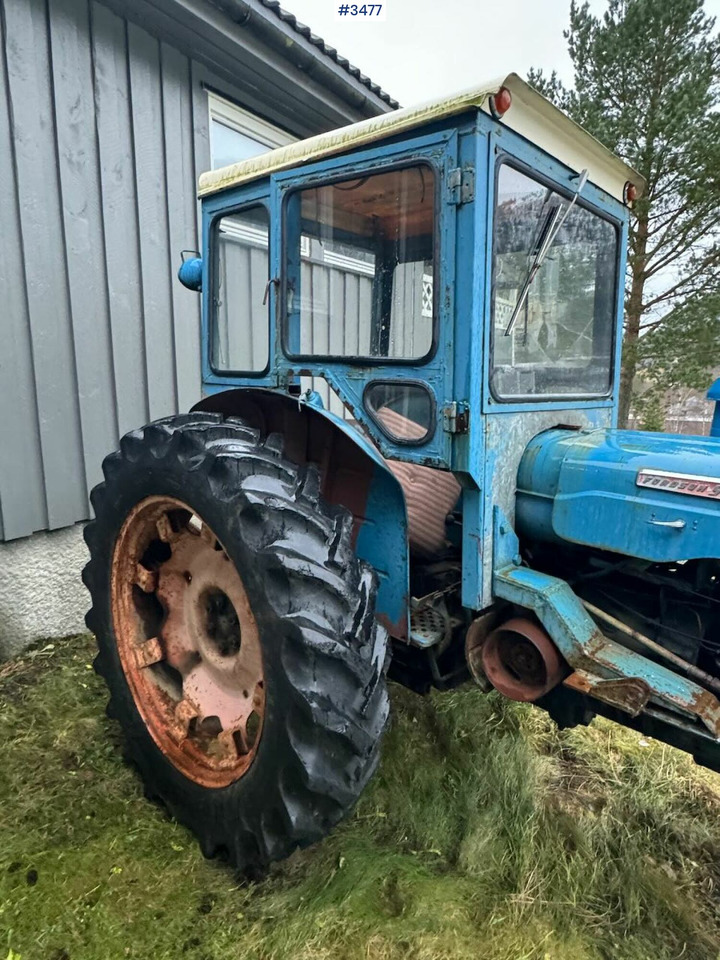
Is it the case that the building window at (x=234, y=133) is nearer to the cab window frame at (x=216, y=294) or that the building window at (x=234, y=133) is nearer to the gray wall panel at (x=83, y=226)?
the gray wall panel at (x=83, y=226)

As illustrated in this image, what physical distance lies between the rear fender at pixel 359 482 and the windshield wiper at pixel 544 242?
57 centimetres

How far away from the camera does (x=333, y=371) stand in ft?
→ 6.70

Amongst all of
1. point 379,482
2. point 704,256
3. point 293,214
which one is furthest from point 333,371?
point 704,256

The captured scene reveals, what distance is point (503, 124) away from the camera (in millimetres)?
1655

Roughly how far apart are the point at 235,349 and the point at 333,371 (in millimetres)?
611

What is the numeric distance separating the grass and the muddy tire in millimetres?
169

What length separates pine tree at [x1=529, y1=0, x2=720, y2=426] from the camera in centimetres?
810

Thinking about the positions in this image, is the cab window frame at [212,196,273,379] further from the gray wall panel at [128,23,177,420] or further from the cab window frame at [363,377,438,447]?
the gray wall panel at [128,23,177,420]

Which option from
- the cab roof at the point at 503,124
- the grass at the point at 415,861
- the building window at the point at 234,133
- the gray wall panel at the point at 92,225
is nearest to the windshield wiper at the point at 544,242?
the cab roof at the point at 503,124

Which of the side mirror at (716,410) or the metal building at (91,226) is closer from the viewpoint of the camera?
the side mirror at (716,410)

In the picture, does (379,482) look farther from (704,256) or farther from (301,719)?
(704,256)

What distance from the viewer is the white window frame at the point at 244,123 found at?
3929 mm

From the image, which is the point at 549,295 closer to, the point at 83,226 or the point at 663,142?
the point at 83,226

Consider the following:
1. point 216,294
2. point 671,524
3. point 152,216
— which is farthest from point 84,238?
point 671,524
